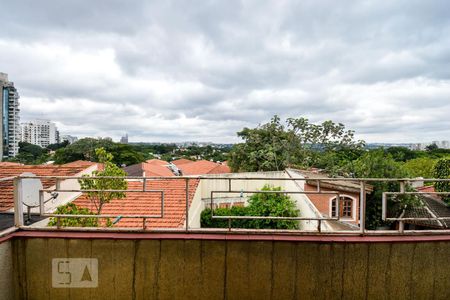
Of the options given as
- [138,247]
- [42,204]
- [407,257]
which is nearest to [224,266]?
[138,247]

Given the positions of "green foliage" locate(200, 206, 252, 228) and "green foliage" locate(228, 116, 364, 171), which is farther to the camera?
"green foliage" locate(228, 116, 364, 171)

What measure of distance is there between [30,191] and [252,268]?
9.00 ft

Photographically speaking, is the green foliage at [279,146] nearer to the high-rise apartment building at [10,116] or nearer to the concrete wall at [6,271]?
the concrete wall at [6,271]

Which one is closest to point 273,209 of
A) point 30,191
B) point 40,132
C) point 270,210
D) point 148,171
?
point 270,210

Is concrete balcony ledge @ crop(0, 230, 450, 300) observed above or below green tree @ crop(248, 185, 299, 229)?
above

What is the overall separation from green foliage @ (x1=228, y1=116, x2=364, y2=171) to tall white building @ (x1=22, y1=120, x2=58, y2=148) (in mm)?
124439

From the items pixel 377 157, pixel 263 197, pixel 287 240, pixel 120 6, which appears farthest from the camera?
pixel 377 157

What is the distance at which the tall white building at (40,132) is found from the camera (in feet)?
384

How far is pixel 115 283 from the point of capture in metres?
2.96

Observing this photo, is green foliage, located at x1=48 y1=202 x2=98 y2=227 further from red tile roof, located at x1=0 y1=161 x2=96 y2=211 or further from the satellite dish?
red tile roof, located at x1=0 y1=161 x2=96 y2=211

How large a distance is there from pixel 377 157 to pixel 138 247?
1615cm

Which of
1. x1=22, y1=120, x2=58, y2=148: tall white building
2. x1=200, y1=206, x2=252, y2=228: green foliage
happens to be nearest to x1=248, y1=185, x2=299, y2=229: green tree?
x1=200, y1=206, x2=252, y2=228: green foliage

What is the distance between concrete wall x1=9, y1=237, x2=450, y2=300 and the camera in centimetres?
293

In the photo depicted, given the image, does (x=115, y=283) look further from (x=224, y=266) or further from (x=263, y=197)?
(x=263, y=197)
